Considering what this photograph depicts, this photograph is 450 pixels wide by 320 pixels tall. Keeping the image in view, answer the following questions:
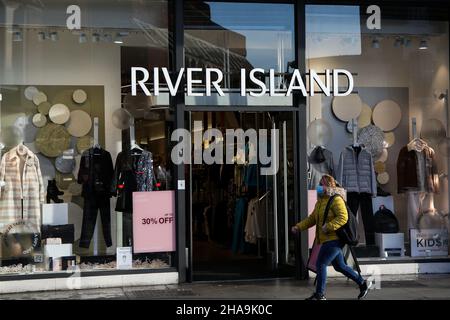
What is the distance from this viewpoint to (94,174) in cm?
1114

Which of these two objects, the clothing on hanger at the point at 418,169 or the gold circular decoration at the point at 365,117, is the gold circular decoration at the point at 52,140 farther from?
the clothing on hanger at the point at 418,169

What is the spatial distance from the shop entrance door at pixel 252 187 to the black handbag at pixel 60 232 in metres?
1.86

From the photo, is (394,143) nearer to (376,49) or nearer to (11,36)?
(376,49)

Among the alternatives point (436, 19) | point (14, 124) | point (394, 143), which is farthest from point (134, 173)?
point (436, 19)

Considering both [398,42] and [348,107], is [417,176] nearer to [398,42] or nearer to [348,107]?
[348,107]

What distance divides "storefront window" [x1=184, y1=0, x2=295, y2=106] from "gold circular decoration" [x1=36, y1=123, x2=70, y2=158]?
235 cm

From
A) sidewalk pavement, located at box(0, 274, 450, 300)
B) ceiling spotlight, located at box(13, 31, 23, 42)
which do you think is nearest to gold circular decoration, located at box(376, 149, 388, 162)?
sidewalk pavement, located at box(0, 274, 450, 300)

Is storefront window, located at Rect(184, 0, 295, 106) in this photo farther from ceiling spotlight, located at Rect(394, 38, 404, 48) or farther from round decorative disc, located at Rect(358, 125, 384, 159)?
ceiling spotlight, located at Rect(394, 38, 404, 48)

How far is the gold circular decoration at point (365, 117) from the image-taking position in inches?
478

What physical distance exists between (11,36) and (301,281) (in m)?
5.93

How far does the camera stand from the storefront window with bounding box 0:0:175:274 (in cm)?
1083

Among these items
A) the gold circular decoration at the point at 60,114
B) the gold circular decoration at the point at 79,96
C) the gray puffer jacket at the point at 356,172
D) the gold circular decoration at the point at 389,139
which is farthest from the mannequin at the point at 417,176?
the gold circular decoration at the point at 60,114

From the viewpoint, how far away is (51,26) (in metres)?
11.1
